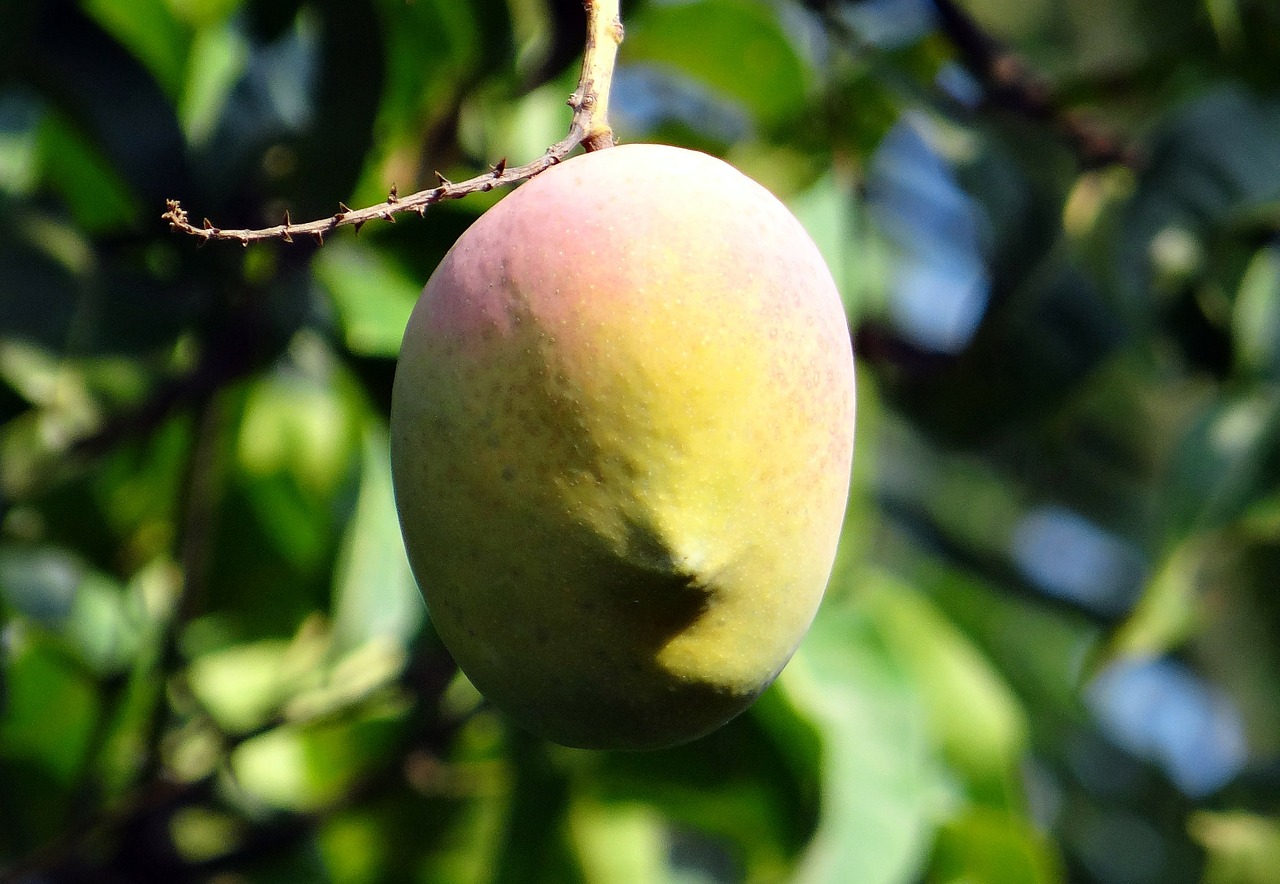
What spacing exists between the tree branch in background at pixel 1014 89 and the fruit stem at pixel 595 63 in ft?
1.83

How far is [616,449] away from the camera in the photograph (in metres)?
0.47

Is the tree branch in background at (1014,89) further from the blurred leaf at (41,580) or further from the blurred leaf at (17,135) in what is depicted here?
the blurred leaf at (41,580)

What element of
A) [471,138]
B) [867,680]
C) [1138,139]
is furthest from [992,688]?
[471,138]

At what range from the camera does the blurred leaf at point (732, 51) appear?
4.00 ft

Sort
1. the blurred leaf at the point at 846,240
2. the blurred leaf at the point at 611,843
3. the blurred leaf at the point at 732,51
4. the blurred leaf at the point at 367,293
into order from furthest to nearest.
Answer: the blurred leaf at the point at 732,51 → the blurred leaf at the point at 611,843 → the blurred leaf at the point at 846,240 → the blurred leaf at the point at 367,293

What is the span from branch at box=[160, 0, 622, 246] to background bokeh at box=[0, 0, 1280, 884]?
1.07 ft

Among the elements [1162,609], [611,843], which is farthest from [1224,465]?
[611,843]

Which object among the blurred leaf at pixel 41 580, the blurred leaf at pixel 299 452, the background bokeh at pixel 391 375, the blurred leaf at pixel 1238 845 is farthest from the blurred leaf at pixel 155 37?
the blurred leaf at pixel 1238 845

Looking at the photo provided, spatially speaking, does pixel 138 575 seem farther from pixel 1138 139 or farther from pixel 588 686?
pixel 1138 139

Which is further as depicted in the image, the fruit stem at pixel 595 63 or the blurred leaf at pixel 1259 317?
the blurred leaf at pixel 1259 317

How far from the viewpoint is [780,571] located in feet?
1.66

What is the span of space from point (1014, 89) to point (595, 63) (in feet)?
2.20

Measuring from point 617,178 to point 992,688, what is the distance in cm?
80

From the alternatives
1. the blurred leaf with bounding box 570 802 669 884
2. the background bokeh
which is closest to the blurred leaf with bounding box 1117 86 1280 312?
the background bokeh
